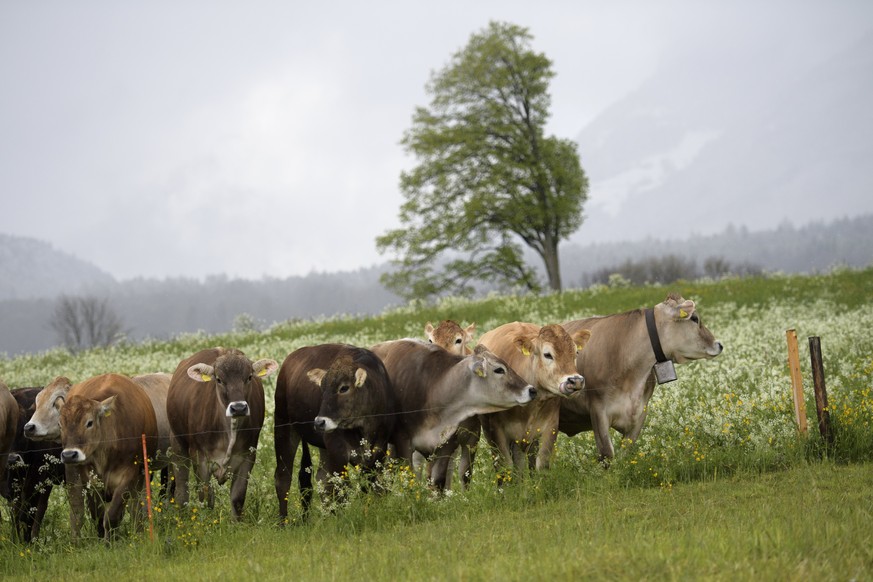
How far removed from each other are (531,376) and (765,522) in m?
4.73

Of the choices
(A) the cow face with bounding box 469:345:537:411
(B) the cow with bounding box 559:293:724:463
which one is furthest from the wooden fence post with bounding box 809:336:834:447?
(A) the cow face with bounding box 469:345:537:411

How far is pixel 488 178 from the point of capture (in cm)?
5188

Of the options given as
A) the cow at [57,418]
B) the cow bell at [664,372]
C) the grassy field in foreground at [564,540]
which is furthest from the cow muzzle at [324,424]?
the cow bell at [664,372]

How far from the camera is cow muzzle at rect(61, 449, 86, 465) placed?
12055mm

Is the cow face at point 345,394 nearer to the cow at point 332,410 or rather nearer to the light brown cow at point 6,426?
the cow at point 332,410

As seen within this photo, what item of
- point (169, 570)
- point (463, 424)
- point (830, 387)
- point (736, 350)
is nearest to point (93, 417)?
point (169, 570)

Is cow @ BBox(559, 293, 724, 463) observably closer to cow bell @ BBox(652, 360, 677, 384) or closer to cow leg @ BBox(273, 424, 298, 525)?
cow bell @ BBox(652, 360, 677, 384)

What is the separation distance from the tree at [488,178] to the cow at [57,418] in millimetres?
37263

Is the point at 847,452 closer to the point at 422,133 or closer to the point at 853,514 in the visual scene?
the point at 853,514

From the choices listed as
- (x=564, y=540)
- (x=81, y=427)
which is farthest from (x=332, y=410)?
(x=564, y=540)

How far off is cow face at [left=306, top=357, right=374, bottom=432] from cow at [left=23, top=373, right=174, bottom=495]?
250 cm

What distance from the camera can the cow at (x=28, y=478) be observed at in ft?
43.8

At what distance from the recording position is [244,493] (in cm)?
1281

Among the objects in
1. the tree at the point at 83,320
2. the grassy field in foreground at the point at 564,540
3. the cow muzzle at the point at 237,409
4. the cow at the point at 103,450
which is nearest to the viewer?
the grassy field in foreground at the point at 564,540
